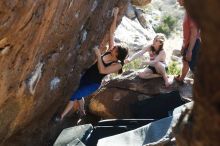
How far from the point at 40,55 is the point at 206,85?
4236mm

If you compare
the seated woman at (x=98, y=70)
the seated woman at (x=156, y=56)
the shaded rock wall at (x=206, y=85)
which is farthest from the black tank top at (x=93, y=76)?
the shaded rock wall at (x=206, y=85)

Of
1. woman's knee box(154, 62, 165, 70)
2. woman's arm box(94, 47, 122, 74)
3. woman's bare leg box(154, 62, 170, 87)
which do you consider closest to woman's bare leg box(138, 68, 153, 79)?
woman's bare leg box(154, 62, 170, 87)

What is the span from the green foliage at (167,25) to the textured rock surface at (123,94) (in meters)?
25.0

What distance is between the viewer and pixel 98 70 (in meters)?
8.76

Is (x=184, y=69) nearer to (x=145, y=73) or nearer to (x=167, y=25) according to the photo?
(x=145, y=73)

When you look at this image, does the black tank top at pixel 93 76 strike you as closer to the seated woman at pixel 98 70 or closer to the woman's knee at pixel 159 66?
the seated woman at pixel 98 70

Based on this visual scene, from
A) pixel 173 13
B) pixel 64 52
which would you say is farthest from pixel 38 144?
pixel 173 13

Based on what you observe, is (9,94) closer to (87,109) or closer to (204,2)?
(87,109)

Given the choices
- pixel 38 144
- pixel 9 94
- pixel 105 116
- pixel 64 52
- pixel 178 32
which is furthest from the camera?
pixel 178 32

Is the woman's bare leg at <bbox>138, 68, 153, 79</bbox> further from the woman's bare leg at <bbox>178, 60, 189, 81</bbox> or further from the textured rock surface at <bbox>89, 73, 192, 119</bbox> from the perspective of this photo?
the woman's bare leg at <bbox>178, 60, 189, 81</bbox>

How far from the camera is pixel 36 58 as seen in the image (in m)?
7.40

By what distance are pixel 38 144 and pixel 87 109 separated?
1.80 metres

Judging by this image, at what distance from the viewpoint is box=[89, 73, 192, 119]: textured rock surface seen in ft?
32.8

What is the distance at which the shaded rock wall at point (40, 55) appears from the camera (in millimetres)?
6312
